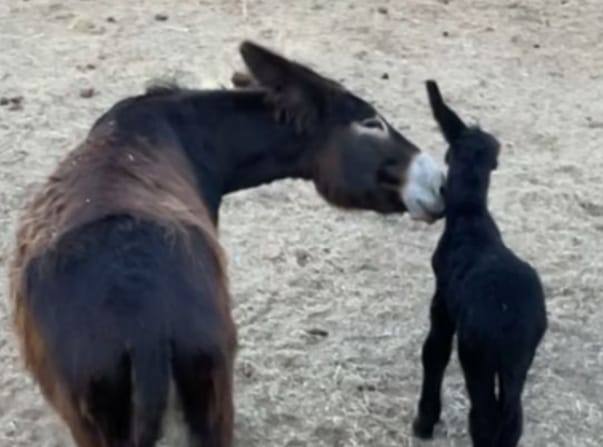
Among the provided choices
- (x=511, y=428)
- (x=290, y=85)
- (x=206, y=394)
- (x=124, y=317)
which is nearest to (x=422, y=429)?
(x=511, y=428)

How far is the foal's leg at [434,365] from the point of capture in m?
4.42

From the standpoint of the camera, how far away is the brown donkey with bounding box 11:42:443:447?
10.6 ft

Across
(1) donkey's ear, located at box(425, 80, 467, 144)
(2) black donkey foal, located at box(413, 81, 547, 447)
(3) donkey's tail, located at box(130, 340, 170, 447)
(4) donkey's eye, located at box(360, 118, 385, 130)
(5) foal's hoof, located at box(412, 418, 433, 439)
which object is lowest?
(5) foal's hoof, located at box(412, 418, 433, 439)

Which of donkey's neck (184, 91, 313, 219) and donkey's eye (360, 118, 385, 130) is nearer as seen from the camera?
donkey's neck (184, 91, 313, 219)

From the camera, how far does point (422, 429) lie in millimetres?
4617

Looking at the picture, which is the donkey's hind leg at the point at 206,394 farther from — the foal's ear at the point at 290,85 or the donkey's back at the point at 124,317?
the foal's ear at the point at 290,85

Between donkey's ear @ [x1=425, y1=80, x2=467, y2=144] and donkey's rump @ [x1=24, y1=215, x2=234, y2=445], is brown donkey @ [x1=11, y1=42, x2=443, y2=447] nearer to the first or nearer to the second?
donkey's rump @ [x1=24, y1=215, x2=234, y2=445]

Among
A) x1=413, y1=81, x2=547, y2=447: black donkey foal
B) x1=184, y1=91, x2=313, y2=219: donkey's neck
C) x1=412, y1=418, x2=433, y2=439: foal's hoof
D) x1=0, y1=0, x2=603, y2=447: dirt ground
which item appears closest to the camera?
x1=413, y1=81, x2=547, y2=447: black donkey foal

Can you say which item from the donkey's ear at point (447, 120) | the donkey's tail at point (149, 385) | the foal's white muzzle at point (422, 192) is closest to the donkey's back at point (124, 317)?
the donkey's tail at point (149, 385)

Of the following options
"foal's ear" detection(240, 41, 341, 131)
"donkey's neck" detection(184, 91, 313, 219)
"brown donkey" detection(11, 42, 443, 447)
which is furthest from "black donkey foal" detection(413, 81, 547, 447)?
"donkey's neck" detection(184, 91, 313, 219)

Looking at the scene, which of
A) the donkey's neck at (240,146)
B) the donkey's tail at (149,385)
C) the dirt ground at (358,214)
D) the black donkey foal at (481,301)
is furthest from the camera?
the dirt ground at (358,214)

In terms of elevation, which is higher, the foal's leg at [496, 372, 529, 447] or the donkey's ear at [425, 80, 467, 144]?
the donkey's ear at [425, 80, 467, 144]

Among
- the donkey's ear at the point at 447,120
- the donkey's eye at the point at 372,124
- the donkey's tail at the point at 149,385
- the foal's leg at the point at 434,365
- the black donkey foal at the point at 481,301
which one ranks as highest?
the donkey's ear at the point at 447,120

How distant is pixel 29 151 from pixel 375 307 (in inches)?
82.6
